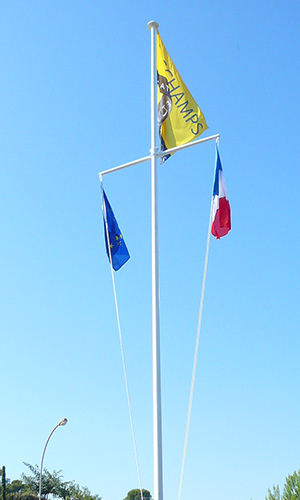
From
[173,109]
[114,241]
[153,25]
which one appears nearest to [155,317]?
[114,241]

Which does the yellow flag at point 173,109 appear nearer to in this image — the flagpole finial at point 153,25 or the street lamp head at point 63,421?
the flagpole finial at point 153,25

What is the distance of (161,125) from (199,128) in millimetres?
866

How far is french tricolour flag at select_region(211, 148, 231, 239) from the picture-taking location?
43.0 ft

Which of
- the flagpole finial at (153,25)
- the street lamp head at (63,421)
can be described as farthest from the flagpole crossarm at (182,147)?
the street lamp head at (63,421)

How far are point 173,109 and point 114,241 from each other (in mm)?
3346

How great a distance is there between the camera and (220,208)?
1325 centimetres

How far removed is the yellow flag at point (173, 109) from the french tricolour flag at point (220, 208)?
947 mm

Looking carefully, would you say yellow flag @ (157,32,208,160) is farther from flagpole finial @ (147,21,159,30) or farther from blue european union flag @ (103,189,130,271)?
blue european union flag @ (103,189,130,271)

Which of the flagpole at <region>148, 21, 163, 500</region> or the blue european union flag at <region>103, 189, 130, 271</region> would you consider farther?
the blue european union flag at <region>103, 189, 130, 271</region>

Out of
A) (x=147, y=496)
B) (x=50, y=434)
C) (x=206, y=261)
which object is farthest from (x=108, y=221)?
(x=147, y=496)

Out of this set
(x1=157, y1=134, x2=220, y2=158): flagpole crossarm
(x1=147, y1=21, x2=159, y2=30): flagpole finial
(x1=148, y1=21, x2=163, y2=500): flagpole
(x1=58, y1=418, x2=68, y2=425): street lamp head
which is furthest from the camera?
(x1=58, y1=418, x2=68, y2=425): street lamp head

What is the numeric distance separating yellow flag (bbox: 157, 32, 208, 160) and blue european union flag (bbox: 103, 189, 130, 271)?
1.99m

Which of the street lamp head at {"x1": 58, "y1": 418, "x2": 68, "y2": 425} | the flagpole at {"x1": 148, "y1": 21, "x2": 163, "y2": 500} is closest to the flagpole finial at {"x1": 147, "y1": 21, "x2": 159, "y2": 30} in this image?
the flagpole at {"x1": 148, "y1": 21, "x2": 163, "y2": 500}

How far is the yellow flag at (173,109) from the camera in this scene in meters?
13.1
